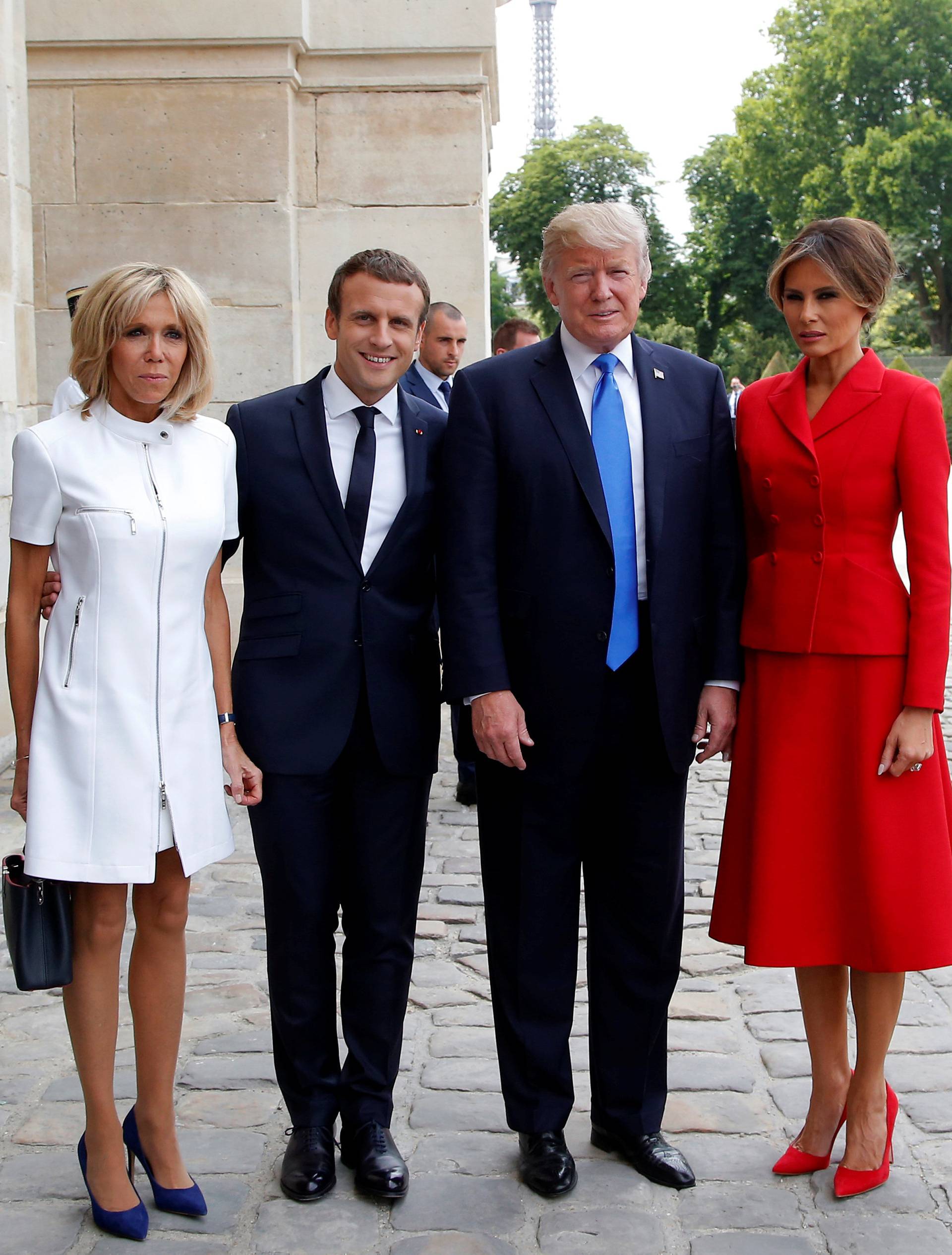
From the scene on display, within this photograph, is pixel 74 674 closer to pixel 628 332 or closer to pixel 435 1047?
pixel 628 332

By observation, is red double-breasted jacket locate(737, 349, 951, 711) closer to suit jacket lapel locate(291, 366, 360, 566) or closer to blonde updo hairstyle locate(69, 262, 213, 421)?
suit jacket lapel locate(291, 366, 360, 566)

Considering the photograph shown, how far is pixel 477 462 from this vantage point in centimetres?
329

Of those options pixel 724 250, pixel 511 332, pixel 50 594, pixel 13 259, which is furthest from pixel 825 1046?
pixel 724 250

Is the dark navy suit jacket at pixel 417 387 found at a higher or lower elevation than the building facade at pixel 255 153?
lower

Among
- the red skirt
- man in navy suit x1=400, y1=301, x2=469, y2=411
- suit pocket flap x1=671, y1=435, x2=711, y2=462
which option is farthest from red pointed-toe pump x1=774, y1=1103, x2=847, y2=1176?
man in navy suit x1=400, y1=301, x2=469, y2=411

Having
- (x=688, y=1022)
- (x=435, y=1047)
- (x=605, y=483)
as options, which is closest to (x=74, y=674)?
(x=605, y=483)

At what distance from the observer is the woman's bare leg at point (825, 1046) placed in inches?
135

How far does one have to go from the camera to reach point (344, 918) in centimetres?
334

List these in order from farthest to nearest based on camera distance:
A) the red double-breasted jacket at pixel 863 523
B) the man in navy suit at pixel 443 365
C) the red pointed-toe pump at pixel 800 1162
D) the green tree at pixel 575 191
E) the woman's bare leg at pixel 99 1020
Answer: the green tree at pixel 575 191
the man in navy suit at pixel 443 365
the red pointed-toe pump at pixel 800 1162
the red double-breasted jacket at pixel 863 523
the woman's bare leg at pixel 99 1020

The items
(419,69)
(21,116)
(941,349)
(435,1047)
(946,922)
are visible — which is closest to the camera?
(946,922)

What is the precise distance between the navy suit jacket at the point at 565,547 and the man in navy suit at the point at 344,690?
0.43 ft

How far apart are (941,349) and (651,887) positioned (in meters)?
50.3

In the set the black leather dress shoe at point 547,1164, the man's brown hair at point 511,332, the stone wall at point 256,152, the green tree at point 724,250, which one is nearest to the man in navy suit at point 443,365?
the stone wall at point 256,152

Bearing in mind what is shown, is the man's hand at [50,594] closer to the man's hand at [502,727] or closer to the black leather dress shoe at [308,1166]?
the man's hand at [502,727]
